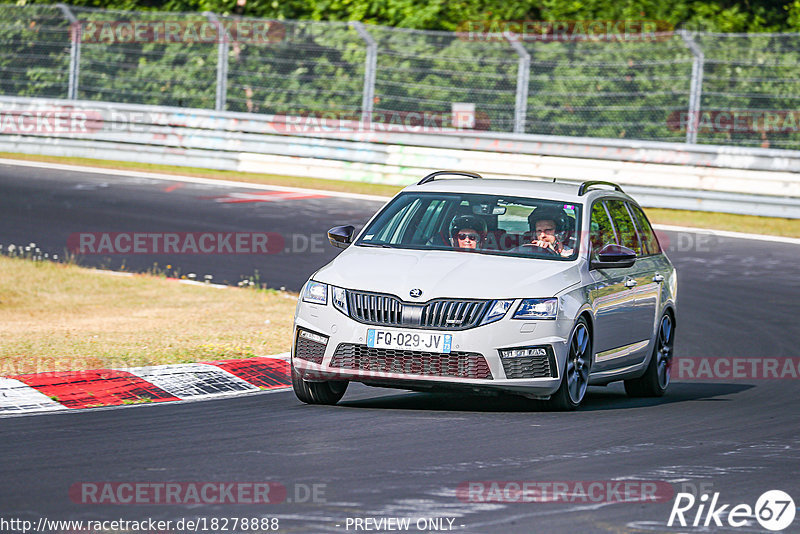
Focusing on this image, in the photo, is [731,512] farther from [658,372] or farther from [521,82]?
[521,82]

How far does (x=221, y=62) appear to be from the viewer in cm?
2675

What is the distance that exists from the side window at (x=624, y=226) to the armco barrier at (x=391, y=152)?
11516mm

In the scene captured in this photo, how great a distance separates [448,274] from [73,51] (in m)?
19.9

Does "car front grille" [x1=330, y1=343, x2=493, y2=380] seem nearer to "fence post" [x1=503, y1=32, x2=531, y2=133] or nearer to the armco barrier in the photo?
the armco barrier

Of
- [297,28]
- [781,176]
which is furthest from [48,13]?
[781,176]

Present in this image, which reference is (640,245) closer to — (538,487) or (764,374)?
(764,374)

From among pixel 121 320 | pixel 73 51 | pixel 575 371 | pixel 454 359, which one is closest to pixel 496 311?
pixel 454 359

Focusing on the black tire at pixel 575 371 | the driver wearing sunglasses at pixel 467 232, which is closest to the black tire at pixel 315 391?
the driver wearing sunglasses at pixel 467 232

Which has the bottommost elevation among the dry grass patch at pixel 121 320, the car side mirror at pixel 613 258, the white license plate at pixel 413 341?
the dry grass patch at pixel 121 320

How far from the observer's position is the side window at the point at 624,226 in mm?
11234

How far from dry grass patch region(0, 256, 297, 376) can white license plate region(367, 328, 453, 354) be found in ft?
8.24

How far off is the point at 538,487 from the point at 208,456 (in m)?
1.76

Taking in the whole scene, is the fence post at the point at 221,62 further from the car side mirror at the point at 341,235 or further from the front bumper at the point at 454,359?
the front bumper at the point at 454,359

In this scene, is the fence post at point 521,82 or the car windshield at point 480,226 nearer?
the car windshield at point 480,226
